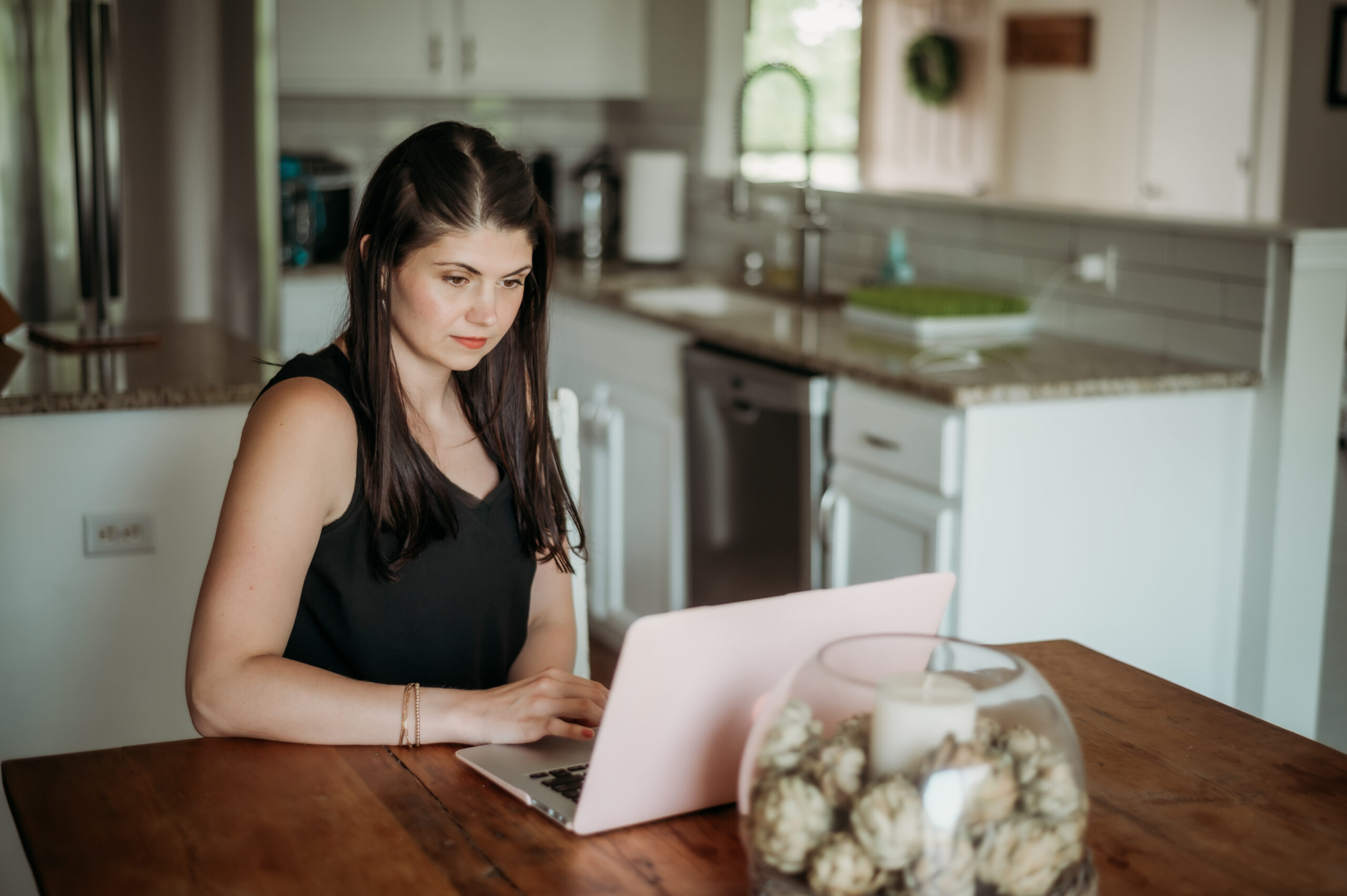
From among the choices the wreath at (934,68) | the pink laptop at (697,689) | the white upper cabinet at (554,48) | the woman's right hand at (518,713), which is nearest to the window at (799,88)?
the wreath at (934,68)

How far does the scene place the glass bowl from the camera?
2.55ft

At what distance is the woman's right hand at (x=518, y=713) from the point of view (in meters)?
1.22

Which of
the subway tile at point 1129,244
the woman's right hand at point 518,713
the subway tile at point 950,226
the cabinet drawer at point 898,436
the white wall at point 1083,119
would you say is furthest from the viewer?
the white wall at point 1083,119

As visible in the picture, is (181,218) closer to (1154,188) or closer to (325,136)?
(325,136)

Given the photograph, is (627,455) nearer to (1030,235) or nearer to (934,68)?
(1030,235)

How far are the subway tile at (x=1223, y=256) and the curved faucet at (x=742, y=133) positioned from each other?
1.13 m

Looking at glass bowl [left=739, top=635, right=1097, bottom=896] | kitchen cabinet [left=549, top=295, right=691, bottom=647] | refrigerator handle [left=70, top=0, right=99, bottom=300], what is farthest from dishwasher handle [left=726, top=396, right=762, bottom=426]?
glass bowl [left=739, top=635, right=1097, bottom=896]

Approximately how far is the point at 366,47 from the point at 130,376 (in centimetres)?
216

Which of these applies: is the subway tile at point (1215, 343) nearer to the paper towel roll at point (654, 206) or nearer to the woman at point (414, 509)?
the woman at point (414, 509)

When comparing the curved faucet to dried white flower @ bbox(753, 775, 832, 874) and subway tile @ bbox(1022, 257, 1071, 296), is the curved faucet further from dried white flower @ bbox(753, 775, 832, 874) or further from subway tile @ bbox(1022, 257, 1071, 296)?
dried white flower @ bbox(753, 775, 832, 874)

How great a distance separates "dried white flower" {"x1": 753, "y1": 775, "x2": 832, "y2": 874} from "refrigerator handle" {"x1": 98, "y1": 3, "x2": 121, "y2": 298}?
8.63ft

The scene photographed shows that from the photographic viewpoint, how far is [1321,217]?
4.89 meters

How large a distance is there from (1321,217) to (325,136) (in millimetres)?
3364

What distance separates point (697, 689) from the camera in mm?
1018
